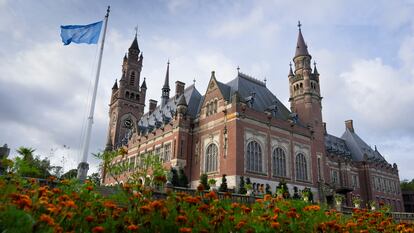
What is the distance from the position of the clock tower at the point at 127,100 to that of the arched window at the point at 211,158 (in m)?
27.6

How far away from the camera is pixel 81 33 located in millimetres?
21312

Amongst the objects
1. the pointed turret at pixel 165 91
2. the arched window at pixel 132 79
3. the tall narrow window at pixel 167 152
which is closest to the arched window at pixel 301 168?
the tall narrow window at pixel 167 152

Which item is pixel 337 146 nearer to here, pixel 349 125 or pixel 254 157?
pixel 349 125

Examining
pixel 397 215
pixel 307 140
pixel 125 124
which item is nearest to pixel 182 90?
pixel 125 124

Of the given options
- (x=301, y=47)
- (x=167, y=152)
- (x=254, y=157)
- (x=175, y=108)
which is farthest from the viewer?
(x=175, y=108)

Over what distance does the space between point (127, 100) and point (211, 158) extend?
112ft

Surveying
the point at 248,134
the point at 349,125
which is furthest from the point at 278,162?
the point at 349,125

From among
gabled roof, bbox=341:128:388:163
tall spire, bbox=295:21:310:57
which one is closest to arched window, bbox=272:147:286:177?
tall spire, bbox=295:21:310:57

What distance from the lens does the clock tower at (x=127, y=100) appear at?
2574 inches

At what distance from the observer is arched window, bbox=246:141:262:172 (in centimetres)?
3672

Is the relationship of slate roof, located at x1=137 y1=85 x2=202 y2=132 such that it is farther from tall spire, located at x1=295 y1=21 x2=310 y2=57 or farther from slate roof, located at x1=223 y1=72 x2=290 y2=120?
tall spire, located at x1=295 y1=21 x2=310 y2=57

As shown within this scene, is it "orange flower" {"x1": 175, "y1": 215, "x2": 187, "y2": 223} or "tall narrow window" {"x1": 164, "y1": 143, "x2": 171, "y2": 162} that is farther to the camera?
"tall narrow window" {"x1": 164, "y1": 143, "x2": 171, "y2": 162}

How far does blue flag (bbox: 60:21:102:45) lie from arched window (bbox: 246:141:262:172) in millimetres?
21662

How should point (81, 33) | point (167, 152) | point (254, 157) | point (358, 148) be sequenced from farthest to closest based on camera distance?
1. point (358, 148)
2. point (167, 152)
3. point (254, 157)
4. point (81, 33)
